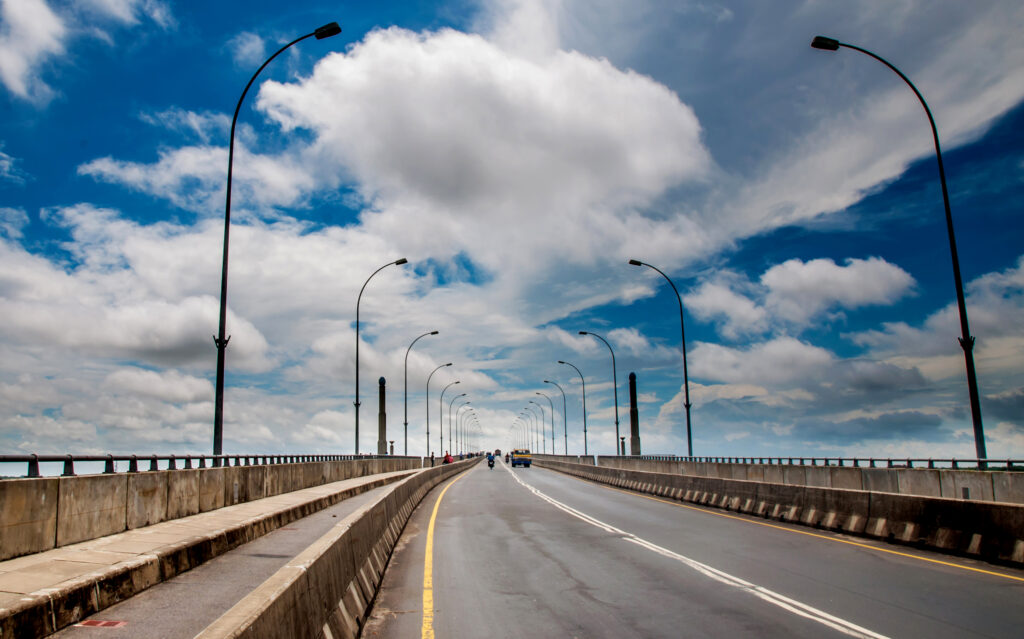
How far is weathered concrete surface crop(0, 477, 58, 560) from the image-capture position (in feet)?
28.2

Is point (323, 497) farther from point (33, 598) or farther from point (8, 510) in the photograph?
point (33, 598)

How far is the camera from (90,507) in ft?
35.1

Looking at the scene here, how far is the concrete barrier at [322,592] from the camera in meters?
3.95

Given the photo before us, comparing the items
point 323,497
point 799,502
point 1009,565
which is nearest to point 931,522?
point 1009,565

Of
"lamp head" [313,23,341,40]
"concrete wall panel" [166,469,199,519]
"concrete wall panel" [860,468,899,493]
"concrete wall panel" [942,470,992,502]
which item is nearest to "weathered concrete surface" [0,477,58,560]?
"concrete wall panel" [166,469,199,519]

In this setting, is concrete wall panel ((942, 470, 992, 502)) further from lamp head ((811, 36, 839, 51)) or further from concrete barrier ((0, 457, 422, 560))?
concrete barrier ((0, 457, 422, 560))

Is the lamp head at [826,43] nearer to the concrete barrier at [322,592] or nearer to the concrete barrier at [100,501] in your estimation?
the concrete barrier at [322,592]

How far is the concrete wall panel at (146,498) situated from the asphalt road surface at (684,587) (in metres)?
4.26

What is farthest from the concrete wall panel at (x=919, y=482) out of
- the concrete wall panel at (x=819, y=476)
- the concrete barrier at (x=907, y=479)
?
the concrete wall panel at (x=819, y=476)

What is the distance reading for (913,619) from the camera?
7.58 metres

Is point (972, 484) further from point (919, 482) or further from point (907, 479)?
point (907, 479)

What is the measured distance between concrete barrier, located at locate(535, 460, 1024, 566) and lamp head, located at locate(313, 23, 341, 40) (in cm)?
1715

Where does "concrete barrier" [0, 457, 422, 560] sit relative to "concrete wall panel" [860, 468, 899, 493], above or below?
above

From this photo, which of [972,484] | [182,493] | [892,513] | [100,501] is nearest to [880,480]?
[972,484]
